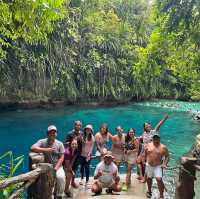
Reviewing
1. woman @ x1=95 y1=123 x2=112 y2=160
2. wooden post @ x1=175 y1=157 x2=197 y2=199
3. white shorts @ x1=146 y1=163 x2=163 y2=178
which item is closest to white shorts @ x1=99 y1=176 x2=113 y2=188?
white shorts @ x1=146 y1=163 x2=163 y2=178

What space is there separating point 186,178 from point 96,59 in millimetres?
30590

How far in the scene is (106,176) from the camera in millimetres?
8055

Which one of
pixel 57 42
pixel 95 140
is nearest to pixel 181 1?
pixel 95 140

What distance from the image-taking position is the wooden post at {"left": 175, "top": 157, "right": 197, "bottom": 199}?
5676 mm

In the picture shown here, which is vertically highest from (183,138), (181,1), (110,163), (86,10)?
(86,10)

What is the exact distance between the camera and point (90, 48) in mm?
37000

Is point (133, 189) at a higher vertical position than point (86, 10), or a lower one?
lower

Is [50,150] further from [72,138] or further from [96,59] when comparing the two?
[96,59]

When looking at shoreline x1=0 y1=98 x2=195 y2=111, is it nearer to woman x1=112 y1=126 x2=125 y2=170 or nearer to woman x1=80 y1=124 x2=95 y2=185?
woman x1=112 y1=126 x2=125 y2=170

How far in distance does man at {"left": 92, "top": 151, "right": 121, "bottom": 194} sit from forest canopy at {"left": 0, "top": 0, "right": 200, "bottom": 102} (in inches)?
398

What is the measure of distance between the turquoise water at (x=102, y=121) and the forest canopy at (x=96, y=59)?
1746 mm

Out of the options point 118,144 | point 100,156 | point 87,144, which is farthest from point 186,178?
point 118,144

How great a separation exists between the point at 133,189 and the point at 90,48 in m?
29.0

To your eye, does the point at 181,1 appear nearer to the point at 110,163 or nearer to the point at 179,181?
the point at 110,163
